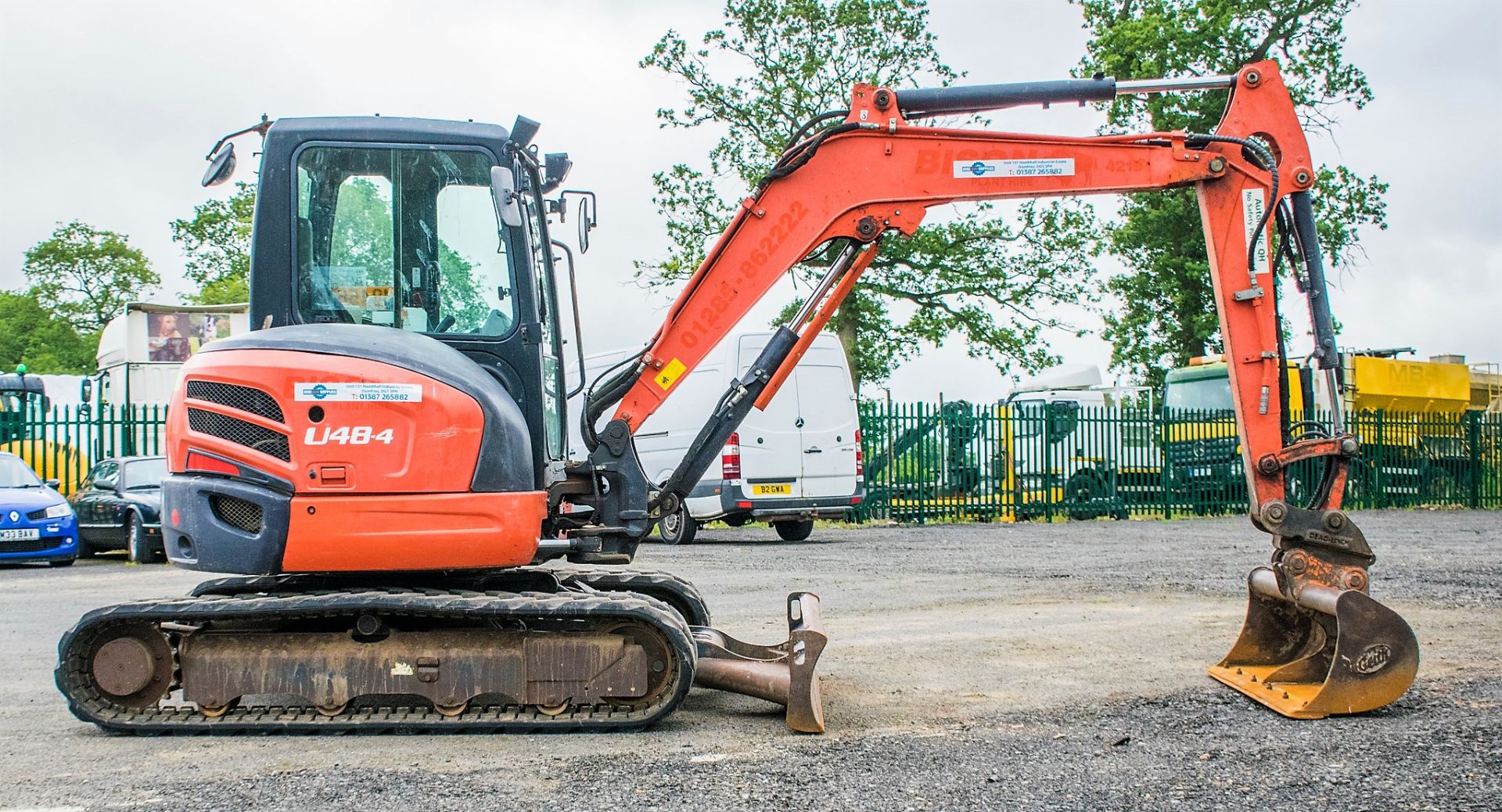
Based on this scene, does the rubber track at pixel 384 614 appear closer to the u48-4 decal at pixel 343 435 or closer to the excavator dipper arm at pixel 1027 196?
the u48-4 decal at pixel 343 435

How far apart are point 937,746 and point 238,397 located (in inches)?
131

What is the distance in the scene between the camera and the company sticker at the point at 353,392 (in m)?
5.49

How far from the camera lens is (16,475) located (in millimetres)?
15789

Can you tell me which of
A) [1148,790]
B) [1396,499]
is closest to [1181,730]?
[1148,790]

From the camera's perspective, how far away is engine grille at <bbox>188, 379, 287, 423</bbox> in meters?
5.55

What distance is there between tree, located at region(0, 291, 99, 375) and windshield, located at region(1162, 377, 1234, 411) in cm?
5367

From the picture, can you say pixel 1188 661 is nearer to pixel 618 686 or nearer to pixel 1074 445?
pixel 618 686

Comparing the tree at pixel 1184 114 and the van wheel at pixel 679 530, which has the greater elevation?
the tree at pixel 1184 114

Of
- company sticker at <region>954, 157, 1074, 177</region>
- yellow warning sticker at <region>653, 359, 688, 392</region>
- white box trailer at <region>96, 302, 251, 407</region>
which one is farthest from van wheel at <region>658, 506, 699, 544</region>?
company sticker at <region>954, 157, 1074, 177</region>

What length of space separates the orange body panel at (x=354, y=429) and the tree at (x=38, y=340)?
62.8 m

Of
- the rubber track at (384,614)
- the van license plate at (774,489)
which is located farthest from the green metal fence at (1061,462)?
the rubber track at (384,614)

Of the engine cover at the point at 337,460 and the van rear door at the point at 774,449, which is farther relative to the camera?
the van rear door at the point at 774,449

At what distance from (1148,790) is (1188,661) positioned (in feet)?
9.45

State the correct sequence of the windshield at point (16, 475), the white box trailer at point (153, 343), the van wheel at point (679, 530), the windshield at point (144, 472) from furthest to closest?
the white box trailer at point (153, 343), the van wheel at point (679, 530), the windshield at point (144, 472), the windshield at point (16, 475)
